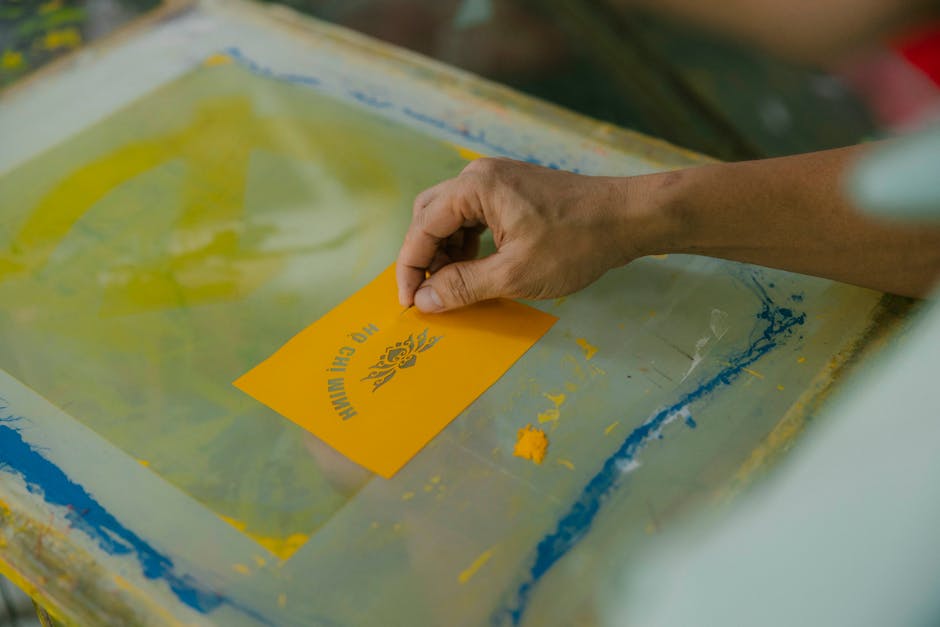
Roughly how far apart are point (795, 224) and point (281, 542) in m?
0.58

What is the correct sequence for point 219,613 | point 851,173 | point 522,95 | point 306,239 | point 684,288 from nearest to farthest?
point 219,613
point 851,173
point 684,288
point 306,239
point 522,95

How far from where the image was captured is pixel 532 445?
2.25 feet

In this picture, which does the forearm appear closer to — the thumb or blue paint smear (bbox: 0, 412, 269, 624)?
the thumb

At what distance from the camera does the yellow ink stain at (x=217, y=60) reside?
3.93 ft

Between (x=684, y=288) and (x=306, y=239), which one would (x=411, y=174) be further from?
(x=684, y=288)

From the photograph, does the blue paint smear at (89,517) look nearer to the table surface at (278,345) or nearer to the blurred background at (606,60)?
the table surface at (278,345)

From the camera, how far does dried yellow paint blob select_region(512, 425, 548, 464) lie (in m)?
0.68

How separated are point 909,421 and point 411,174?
0.65 meters

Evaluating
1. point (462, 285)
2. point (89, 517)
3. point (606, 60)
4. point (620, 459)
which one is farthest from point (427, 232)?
point (606, 60)

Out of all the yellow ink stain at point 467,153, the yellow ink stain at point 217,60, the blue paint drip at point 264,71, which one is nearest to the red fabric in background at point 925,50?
the yellow ink stain at point 467,153

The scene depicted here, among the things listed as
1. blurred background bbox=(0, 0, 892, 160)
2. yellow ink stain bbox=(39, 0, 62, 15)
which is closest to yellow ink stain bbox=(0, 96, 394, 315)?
blurred background bbox=(0, 0, 892, 160)

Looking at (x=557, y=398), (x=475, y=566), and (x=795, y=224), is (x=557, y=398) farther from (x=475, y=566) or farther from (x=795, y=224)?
(x=795, y=224)

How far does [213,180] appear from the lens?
3.31ft

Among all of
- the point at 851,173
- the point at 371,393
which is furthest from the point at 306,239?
the point at 851,173
